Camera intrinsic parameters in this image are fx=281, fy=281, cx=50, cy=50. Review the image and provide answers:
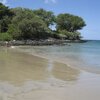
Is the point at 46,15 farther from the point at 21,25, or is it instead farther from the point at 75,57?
the point at 75,57

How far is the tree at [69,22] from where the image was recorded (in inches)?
3415

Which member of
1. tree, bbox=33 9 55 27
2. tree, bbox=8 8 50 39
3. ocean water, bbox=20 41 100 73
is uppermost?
tree, bbox=33 9 55 27

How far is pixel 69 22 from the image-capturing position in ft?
289

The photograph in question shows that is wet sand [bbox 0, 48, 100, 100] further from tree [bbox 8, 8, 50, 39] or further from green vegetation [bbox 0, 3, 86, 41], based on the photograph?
tree [bbox 8, 8, 50, 39]

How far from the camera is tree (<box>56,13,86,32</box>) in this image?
86744 millimetres

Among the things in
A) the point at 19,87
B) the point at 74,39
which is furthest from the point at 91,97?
the point at 74,39

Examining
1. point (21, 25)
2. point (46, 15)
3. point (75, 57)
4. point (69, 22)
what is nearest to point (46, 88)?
point (75, 57)

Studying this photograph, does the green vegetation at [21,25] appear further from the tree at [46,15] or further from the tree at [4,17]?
the tree at [46,15]

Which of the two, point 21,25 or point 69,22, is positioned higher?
point 69,22

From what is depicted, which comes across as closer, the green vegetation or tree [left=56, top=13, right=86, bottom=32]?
the green vegetation

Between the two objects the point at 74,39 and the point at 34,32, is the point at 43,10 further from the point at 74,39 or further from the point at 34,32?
the point at 34,32

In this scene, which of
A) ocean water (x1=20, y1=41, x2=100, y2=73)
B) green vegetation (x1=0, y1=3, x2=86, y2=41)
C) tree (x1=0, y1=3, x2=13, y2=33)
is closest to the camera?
ocean water (x1=20, y1=41, x2=100, y2=73)

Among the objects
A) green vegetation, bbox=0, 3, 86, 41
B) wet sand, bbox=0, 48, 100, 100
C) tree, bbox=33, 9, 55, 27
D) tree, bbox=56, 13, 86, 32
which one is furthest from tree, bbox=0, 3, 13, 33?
wet sand, bbox=0, 48, 100, 100

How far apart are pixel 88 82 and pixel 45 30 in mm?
45378
